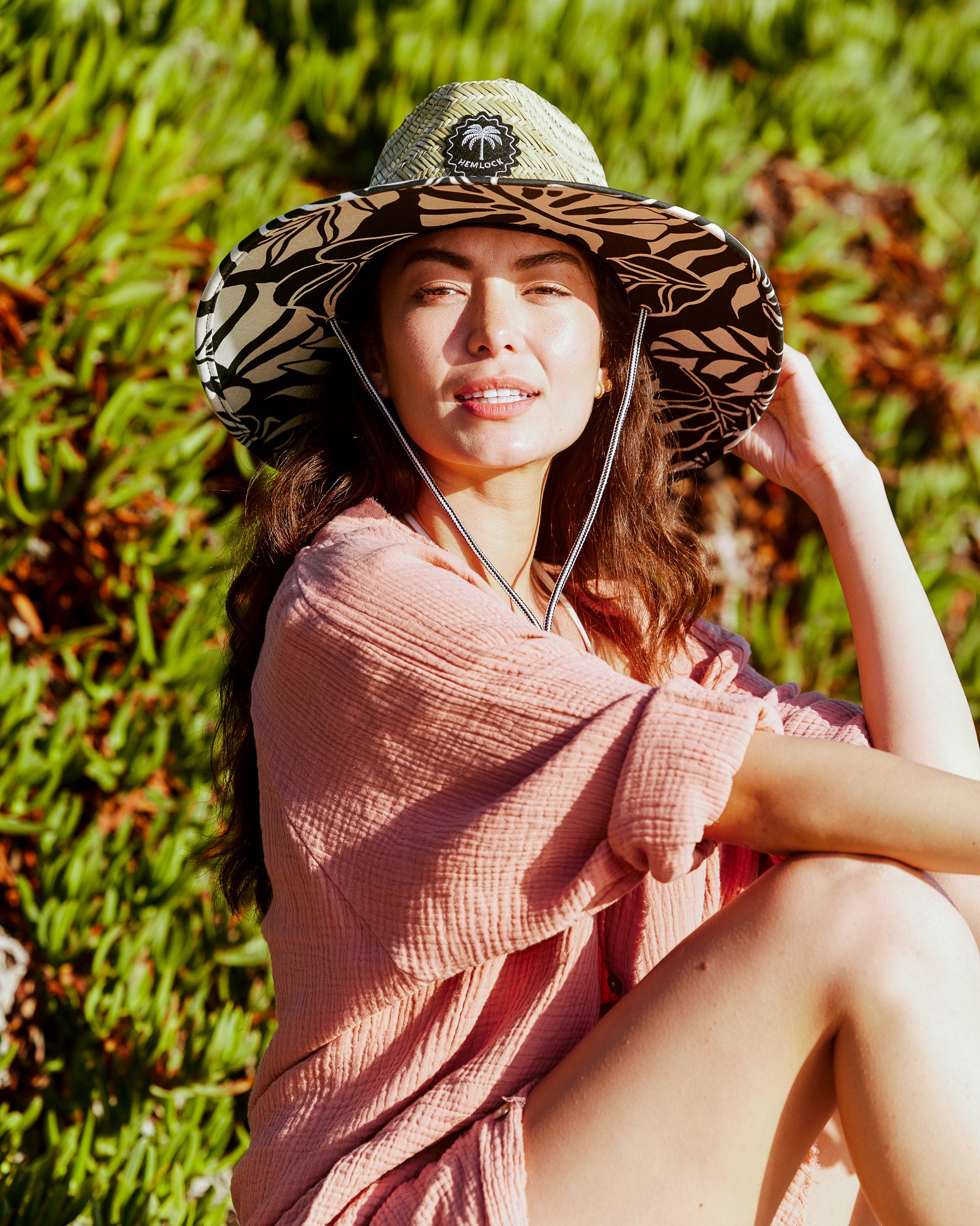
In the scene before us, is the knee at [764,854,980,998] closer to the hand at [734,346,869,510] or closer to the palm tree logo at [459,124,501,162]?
the hand at [734,346,869,510]

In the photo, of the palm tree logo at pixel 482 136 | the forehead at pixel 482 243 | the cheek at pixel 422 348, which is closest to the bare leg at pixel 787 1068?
the cheek at pixel 422 348

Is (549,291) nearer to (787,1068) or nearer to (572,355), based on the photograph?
(572,355)

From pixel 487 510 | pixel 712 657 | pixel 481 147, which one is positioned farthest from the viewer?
pixel 712 657

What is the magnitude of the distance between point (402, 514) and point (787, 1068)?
1175mm

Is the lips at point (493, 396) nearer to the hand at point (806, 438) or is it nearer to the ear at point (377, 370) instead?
the ear at point (377, 370)

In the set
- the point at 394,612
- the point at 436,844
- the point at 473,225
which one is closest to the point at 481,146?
the point at 473,225

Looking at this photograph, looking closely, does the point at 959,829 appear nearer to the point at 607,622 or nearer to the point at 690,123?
the point at 607,622

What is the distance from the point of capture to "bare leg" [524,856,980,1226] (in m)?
1.53

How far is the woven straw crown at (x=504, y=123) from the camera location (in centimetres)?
213

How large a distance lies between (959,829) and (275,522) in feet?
3.96

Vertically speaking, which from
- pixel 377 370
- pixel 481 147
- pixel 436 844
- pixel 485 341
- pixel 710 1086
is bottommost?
pixel 710 1086

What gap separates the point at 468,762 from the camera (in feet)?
5.54

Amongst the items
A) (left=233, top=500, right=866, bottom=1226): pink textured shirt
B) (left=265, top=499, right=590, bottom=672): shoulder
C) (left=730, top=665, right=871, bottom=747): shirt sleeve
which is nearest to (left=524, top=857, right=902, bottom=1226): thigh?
(left=233, top=500, right=866, bottom=1226): pink textured shirt

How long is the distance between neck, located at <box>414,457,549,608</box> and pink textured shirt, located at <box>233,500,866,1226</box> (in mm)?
344
